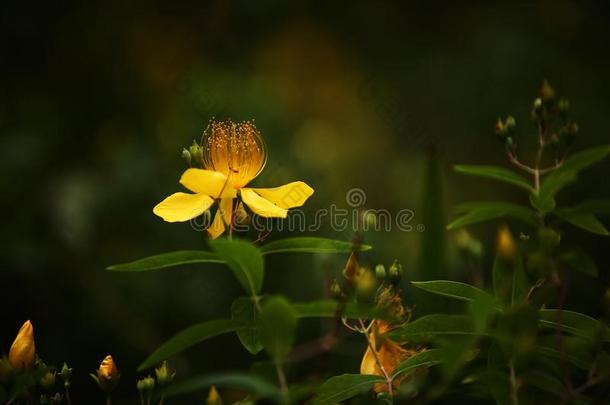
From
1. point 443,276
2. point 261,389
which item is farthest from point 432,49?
point 261,389

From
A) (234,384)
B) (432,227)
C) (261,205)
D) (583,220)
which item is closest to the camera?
(234,384)

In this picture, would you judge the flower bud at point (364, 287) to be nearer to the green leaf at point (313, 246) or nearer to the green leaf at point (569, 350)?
the green leaf at point (313, 246)

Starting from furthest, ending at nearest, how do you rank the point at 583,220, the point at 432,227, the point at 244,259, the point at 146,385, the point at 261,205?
the point at 432,227
the point at 261,205
the point at 146,385
the point at 583,220
the point at 244,259

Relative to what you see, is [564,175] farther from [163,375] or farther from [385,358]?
[163,375]

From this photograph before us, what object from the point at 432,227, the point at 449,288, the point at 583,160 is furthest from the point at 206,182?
the point at 432,227

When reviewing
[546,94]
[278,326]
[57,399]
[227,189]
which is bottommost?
[57,399]

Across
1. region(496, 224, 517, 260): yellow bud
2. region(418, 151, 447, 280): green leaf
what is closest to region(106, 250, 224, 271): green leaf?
region(496, 224, 517, 260): yellow bud

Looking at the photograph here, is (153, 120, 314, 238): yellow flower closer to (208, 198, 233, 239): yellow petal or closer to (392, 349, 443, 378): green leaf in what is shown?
(208, 198, 233, 239): yellow petal

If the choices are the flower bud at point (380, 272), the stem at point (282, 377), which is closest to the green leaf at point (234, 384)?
the stem at point (282, 377)
